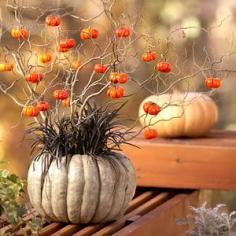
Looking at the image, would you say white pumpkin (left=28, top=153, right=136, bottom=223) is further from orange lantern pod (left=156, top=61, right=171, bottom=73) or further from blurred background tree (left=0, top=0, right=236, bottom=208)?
blurred background tree (left=0, top=0, right=236, bottom=208)

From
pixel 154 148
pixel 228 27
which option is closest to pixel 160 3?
pixel 228 27

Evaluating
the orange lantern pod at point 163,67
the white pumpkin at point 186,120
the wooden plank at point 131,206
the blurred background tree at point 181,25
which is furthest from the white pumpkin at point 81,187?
the blurred background tree at point 181,25

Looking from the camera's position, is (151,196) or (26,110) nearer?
(26,110)

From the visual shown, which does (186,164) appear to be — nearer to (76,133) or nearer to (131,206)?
(131,206)

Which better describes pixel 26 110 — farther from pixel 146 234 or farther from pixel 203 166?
pixel 203 166

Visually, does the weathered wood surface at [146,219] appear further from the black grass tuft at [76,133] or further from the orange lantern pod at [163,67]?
the orange lantern pod at [163,67]

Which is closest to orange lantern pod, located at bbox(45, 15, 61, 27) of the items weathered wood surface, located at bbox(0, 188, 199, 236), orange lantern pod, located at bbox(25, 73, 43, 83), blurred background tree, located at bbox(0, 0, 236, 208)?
orange lantern pod, located at bbox(25, 73, 43, 83)

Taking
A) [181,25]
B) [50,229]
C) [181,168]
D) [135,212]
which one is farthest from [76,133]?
[181,25]
